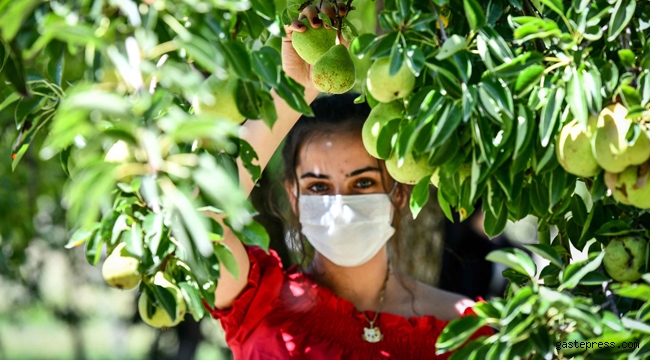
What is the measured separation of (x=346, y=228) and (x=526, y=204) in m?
1.03

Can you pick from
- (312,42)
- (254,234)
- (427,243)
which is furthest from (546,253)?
(427,243)

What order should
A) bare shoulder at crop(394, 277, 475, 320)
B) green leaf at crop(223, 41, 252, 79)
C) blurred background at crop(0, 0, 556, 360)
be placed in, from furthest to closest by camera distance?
blurred background at crop(0, 0, 556, 360) < bare shoulder at crop(394, 277, 475, 320) < green leaf at crop(223, 41, 252, 79)

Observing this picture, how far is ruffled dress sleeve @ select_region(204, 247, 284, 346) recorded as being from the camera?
241 centimetres

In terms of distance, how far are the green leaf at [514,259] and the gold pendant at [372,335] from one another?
1.21 metres

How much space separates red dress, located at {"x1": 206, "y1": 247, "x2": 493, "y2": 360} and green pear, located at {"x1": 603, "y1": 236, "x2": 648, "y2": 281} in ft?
3.24

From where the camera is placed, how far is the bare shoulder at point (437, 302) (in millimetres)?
2633

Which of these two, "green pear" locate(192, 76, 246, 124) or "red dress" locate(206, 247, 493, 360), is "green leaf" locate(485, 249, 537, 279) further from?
"red dress" locate(206, 247, 493, 360)

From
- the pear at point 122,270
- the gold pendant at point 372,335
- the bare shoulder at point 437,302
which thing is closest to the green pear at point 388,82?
the pear at point 122,270

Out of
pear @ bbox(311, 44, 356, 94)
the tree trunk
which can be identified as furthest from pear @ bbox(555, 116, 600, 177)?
the tree trunk

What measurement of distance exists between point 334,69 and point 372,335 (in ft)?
3.22

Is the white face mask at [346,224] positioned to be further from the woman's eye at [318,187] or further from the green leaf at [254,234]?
the green leaf at [254,234]

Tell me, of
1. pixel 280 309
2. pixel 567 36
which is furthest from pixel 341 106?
pixel 567 36

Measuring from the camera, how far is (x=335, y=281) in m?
2.62

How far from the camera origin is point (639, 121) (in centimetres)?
128
